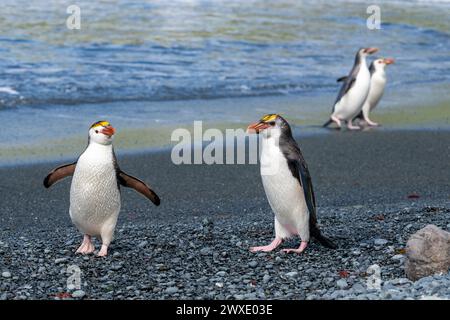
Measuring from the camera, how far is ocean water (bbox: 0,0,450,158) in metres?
12.3

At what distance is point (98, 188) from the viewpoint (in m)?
5.98

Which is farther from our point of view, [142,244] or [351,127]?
[351,127]

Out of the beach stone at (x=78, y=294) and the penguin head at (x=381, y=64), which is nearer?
the beach stone at (x=78, y=294)

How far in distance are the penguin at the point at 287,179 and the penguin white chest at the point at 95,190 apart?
947mm

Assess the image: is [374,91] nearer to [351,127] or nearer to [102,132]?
[351,127]

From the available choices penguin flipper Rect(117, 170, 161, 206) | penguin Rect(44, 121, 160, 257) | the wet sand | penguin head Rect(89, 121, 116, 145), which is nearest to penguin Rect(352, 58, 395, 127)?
the wet sand

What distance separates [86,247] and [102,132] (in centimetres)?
80

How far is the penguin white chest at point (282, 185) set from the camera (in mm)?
6004

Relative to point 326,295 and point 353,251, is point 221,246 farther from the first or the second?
point 326,295

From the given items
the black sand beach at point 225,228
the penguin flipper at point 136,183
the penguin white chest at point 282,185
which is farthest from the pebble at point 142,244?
the penguin white chest at point 282,185

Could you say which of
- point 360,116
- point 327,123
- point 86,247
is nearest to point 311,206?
point 86,247

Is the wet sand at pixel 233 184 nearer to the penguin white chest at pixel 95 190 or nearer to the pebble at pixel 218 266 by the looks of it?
the pebble at pixel 218 266
